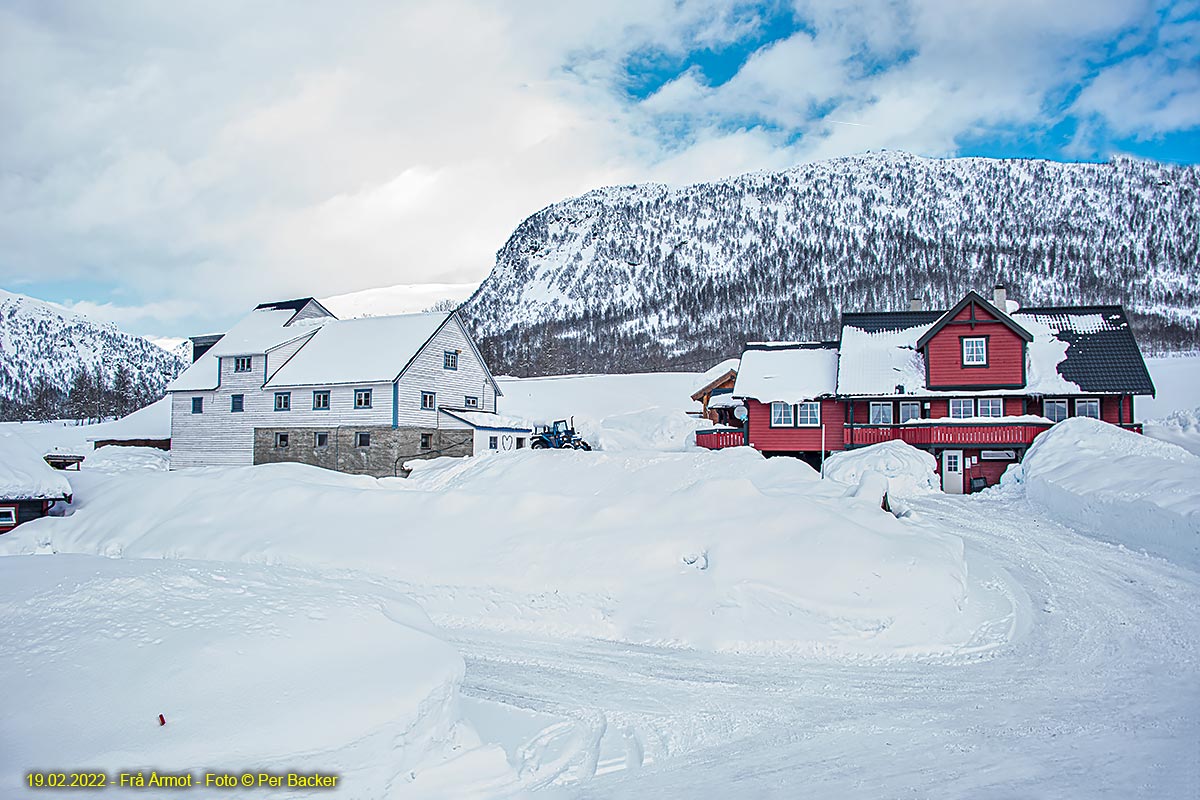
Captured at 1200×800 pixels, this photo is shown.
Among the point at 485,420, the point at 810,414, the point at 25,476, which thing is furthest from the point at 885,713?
the point at 485,420

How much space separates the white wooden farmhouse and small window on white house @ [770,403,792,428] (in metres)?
14.3

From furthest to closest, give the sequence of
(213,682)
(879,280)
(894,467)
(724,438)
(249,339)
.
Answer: (879,280) → (249,339) → (724,438) → (894,467) → (213,682)

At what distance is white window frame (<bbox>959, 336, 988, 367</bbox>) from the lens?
34094mm

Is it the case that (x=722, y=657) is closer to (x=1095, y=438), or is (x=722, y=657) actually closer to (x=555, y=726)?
(x=555, y=726)

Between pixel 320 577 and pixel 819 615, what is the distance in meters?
7.88

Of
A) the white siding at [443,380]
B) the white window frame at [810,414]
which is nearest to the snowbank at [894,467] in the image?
the white window frame at [810,414]

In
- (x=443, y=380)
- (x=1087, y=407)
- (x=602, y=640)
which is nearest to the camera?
(x=602, y=640)

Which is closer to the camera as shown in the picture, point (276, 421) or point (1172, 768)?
point (1172, 768)

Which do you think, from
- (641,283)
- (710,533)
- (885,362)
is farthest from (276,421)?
(641,283)

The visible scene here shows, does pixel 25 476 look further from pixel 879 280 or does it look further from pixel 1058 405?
pixel 879 280

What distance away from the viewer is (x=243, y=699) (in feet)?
20.7

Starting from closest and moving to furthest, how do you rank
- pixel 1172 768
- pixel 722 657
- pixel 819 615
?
pixel 1172 768
pixel 722 657
pixel 819 615

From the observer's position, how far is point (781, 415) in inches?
1491

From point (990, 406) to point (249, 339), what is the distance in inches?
1533
